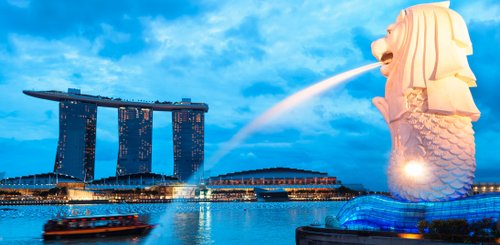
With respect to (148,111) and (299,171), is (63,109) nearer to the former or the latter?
(148,111)

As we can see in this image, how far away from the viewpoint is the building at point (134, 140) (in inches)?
6737

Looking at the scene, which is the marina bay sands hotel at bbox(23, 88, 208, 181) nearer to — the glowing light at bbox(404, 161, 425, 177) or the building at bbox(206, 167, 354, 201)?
the building at bbox(206, 167, 354, 201)

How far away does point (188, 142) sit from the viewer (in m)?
181

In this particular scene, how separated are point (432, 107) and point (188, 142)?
16462 centimetres

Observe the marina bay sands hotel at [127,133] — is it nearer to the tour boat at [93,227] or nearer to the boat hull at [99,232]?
the tour boat at [93,227]

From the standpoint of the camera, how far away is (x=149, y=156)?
178000mm

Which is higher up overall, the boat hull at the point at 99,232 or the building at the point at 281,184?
the building at the point at 281,184

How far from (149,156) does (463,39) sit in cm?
16420

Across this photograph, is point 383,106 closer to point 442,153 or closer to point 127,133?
point 442,153

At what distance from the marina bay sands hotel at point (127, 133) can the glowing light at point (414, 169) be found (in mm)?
144176

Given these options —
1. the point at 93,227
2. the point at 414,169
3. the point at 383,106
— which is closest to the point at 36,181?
the point at 93,227

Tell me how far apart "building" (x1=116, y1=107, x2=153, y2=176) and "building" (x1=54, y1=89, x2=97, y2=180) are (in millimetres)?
9860

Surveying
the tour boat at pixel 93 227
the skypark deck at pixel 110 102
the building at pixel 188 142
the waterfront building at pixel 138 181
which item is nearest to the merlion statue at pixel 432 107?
the tour boat at pixel 93 227

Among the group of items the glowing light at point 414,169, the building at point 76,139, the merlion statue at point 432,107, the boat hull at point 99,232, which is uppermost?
the building at point 76,139
